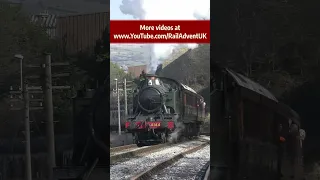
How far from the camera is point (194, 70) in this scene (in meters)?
3.49

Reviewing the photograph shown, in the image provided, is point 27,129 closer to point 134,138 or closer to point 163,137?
point 134,138

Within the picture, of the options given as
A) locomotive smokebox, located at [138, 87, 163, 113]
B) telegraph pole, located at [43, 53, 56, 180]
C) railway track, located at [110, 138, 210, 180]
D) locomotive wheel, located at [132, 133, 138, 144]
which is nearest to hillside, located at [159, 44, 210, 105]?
locomotive smokebox, located at [138, 87, 163, 113]

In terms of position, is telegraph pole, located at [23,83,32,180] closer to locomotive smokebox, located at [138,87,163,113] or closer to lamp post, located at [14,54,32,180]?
lamp post, located at [14,54,32,180]

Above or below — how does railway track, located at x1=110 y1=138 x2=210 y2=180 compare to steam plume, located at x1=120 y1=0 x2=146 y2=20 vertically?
below

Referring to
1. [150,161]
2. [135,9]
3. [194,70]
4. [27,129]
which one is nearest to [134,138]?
[150,161]

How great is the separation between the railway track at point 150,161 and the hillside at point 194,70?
47cm

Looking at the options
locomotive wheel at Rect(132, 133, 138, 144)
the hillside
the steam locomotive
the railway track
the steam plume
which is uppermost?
the steam plume

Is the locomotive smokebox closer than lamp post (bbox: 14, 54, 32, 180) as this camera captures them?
Yes

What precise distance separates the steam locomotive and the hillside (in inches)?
2.0

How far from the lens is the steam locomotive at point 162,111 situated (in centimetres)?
346

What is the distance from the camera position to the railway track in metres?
3.45
